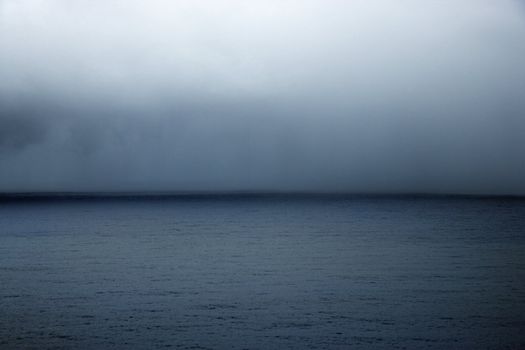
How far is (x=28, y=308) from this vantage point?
3023 cm

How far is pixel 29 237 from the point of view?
78.4m

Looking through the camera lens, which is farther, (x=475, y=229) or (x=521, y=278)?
(x=475, y=229)

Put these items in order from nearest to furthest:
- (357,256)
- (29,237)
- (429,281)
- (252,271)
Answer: (429,281) < (252,271) < (357,256) < (29,237)

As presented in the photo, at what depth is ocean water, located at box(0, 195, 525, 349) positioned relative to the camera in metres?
24.1

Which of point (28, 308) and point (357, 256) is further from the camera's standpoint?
point (357, 256)

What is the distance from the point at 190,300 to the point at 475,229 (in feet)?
221

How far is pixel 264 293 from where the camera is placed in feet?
115

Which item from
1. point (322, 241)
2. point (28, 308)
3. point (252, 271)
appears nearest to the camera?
point (28, 308)

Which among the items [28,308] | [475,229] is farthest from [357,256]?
[475,229]

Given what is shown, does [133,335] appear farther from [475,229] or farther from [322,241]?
[475,229]

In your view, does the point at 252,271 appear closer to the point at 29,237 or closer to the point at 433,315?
the point at 433,315

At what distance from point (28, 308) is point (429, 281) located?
87.8 feet

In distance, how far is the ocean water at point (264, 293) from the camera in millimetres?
24062

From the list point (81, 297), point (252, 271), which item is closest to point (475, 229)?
point (252, 271)
